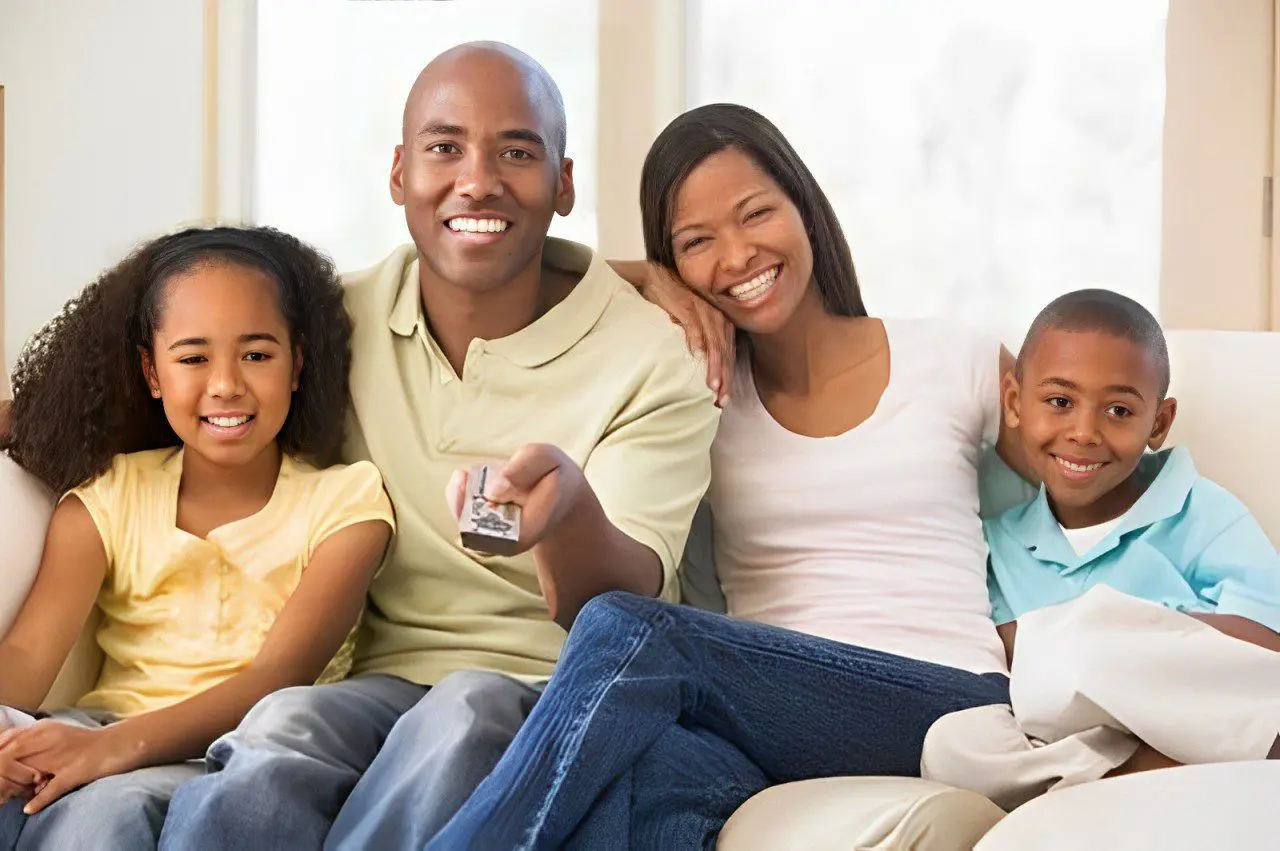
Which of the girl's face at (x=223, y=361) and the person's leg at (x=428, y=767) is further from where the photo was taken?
the girl's face at (x=223, y=361)

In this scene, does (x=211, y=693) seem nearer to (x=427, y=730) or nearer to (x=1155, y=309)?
(x=427, y=730)

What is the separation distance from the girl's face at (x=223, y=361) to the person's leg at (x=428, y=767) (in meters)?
0.38

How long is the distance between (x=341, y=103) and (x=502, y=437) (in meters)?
1.76

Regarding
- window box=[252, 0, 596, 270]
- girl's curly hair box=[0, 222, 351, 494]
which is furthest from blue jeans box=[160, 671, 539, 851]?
window box=[252, 0, 596, 270]

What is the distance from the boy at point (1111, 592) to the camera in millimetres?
1252

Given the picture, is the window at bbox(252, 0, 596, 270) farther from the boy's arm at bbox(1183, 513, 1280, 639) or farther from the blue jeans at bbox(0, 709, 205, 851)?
the blue jeans at bbox(0, 709, 205, 851)

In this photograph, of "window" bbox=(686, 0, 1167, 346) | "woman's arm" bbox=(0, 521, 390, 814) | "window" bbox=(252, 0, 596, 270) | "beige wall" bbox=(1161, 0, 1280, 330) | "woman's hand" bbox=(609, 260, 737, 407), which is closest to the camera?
"woman's arm" bbox=(0, 521, 390, 814)

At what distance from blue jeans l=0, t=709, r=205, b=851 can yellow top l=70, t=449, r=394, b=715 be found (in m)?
0.21

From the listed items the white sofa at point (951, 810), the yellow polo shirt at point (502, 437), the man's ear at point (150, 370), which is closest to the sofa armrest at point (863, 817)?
the white sofa at point (951, 810)

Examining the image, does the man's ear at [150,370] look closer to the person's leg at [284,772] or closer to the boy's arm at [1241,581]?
the person's leg at [284,772]

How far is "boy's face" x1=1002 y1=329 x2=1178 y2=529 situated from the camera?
163 cm

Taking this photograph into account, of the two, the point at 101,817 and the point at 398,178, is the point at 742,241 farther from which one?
the point at 101,817

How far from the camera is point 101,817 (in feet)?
4.05

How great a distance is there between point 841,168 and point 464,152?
1.31 metres
